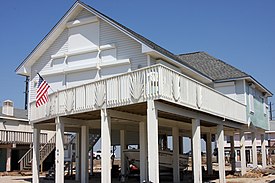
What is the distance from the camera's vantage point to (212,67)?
3250 cm

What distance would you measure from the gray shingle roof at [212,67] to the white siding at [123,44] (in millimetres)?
9645

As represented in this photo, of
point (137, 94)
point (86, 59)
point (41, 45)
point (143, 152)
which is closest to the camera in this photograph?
point (137, 94)

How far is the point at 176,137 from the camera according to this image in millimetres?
23578

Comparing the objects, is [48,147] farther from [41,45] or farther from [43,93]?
[43,93]

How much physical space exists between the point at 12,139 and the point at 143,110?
73.0 feet

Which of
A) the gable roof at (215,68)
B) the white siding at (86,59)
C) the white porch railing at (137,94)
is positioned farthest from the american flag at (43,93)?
the gable roof at (215,68)

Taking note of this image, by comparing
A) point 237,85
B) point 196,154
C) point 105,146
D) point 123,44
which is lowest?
point 196,154

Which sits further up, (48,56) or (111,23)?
(111,23)

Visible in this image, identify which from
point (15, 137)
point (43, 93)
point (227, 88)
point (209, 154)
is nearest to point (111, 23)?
point (43, 93)

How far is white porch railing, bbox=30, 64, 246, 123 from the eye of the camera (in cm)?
1575

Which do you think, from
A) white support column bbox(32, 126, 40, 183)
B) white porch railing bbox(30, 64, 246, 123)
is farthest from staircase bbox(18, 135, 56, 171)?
white porch railing bbox(30, 64, 246, 123)

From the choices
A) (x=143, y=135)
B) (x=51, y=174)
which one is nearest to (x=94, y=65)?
(x=143, y=135)

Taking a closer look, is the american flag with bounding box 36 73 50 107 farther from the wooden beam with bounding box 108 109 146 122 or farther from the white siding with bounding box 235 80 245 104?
the white siding with bounding box 235 80 245 104

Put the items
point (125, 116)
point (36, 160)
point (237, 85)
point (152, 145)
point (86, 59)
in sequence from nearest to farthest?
point (152, 145) < point (125, 116) < point (36, 160) < point (86, 59) < point (237, 85)
